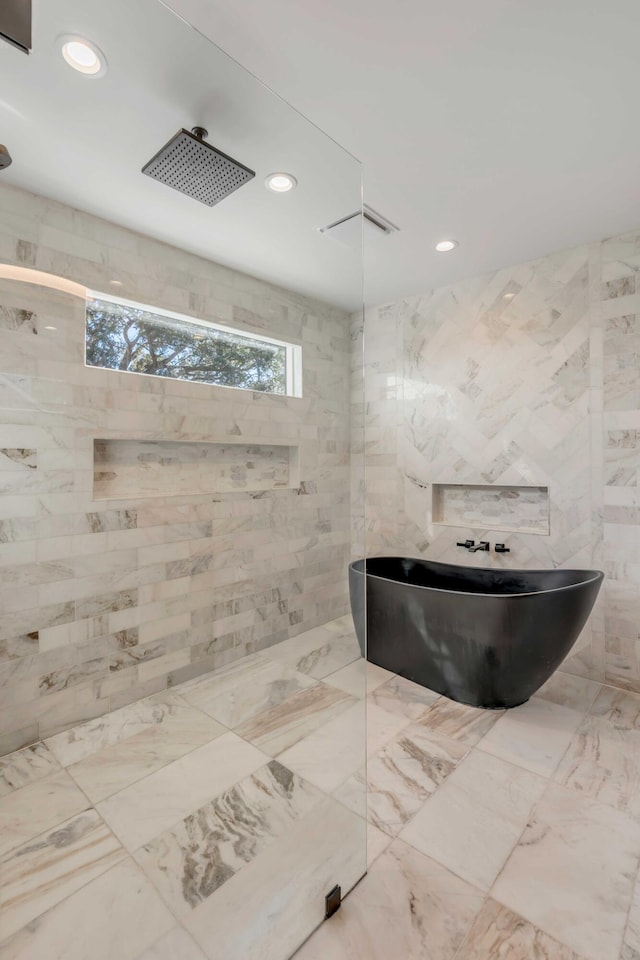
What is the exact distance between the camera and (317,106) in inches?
65.7

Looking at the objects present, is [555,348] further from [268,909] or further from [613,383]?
[268,909]

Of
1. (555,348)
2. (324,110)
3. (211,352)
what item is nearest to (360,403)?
(211,352)

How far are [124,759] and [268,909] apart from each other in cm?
57

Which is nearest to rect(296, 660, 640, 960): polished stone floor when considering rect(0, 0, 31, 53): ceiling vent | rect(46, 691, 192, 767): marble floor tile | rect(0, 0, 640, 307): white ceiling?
rect(46, 691, 192, 767): marble floor tile

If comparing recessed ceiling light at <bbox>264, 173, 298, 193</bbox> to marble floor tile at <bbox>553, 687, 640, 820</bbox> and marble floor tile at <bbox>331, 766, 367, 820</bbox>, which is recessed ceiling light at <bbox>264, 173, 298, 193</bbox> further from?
marble floor tile at <bbox>553, 687, 640, 820</bbox>

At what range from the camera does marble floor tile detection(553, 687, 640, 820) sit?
1814 mm

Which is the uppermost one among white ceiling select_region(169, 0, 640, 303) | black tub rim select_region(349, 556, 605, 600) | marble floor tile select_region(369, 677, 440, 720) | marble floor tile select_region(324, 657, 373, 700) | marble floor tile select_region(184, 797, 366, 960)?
white ceiling select_region(169, 0, 640, 303)

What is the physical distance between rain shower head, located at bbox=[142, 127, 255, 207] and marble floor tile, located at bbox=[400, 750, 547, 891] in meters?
2.35

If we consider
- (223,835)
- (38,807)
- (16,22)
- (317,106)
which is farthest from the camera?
(317,106)

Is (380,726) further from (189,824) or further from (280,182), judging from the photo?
(280,182)

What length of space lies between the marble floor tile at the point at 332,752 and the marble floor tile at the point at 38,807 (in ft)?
2.07

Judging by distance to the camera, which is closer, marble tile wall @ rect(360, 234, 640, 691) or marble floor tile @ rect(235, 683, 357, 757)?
marble floor tile @ rect(235, 683, 357, 757)

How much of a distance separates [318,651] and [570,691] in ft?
6.22

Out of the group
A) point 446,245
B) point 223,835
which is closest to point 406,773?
A: point 223,835
